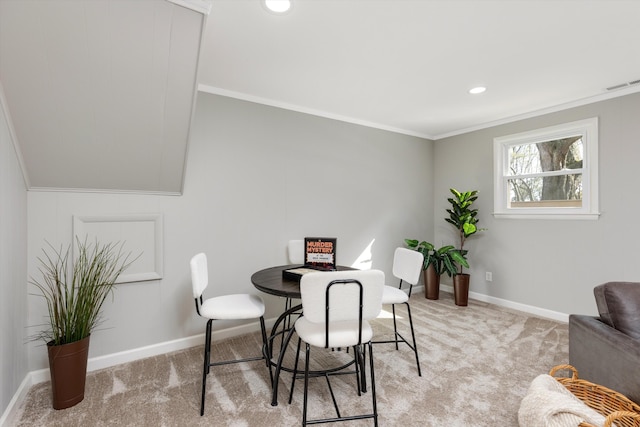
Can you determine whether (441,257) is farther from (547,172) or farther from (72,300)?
(72,300)

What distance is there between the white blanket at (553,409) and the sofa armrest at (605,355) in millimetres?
224

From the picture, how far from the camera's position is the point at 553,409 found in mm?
1437

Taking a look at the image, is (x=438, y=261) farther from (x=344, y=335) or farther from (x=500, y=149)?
(x=344, y=335)

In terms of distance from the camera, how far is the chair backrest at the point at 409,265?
234 cm

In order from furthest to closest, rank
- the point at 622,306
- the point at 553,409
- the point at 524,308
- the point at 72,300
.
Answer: the point at 524,308 → the point at 72,300 → the point at 622,306 → the point at 553,409

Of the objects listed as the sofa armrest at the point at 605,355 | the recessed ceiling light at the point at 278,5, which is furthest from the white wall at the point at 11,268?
the sofa armrest at the point at 605,355

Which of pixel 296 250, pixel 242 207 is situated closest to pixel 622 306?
pixel 296 250

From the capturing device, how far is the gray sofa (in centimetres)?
150

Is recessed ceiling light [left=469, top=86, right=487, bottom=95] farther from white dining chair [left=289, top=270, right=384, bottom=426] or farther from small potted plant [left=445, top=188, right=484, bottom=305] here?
white dining chair [left=289, top=270, right=384, bottom=426]

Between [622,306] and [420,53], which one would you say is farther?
[420,53]

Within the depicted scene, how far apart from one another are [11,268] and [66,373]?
75 centimetres

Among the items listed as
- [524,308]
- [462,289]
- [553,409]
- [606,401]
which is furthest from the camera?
[462,289]

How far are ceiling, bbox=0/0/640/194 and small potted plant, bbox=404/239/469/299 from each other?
6.71ft

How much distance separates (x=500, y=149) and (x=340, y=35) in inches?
118
